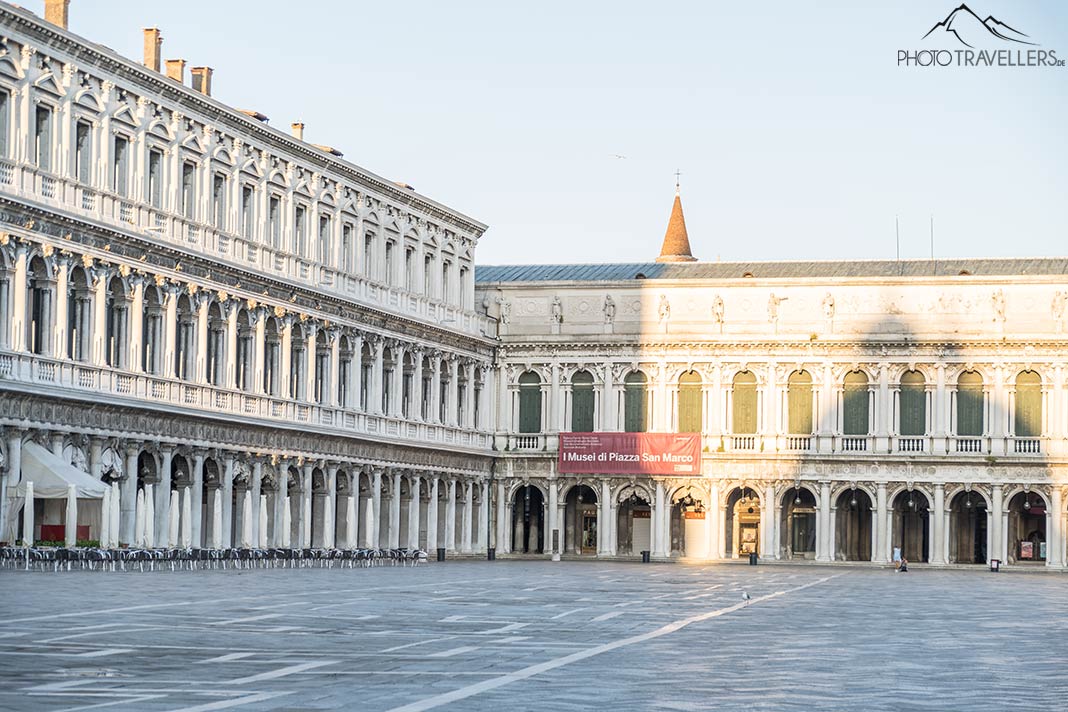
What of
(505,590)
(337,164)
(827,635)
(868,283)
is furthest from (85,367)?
(868,283)

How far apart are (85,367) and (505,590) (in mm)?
15180

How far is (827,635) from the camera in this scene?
29250mm

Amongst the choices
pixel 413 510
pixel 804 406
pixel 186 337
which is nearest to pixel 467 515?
pixel 413 510

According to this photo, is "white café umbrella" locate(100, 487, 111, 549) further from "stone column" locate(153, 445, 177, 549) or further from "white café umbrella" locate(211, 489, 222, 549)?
"white café umbrella" locate(211, 489, 222, 549)

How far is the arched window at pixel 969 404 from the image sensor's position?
82.4m

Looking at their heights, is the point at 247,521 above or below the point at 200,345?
below

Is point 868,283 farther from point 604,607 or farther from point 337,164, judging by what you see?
point 604,607

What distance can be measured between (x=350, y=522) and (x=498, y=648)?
154ft

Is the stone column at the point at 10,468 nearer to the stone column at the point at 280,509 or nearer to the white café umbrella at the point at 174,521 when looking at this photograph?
the white café umbrella at the point at 174,521

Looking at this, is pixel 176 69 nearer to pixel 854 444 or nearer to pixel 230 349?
pixel 230 349

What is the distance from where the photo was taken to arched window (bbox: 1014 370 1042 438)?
268 feet

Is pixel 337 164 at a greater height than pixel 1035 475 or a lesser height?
greater

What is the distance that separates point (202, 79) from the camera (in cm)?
6369

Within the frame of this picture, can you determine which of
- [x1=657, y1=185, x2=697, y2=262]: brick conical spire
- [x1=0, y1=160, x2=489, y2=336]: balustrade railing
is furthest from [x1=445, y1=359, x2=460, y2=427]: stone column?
[x1=657, y1=185, x2=697, y2=262]: brick conical spire
